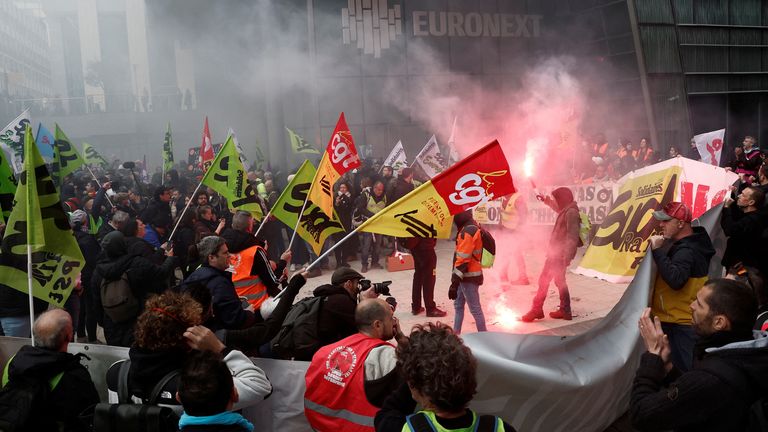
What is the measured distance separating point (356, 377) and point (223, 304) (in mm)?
1584

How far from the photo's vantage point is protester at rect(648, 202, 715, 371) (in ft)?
14.6

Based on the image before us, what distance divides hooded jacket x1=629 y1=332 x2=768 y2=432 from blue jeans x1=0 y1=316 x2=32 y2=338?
5.86 metres

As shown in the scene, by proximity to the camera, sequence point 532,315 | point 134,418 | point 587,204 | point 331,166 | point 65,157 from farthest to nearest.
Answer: point 587,204 < point 65,157 < point 532,315 < point 331,166 < point 134,418

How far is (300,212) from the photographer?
7117 millimetres

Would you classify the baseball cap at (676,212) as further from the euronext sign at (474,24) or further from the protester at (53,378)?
the euronext sign at (474,24)

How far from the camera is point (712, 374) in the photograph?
8.49 feet

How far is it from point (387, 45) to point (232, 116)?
8.37m

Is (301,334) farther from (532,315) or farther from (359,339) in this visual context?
(532,315)

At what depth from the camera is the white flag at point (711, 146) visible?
43.6 feet

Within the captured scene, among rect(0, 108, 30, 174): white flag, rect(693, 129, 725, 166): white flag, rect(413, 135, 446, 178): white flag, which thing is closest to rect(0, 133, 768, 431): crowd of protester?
rect(0, 108, 30, 174): white flag

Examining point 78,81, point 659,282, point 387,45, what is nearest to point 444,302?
point 659,282

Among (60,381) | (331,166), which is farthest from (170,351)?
(331,166)

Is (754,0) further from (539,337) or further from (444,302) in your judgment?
(539,337)

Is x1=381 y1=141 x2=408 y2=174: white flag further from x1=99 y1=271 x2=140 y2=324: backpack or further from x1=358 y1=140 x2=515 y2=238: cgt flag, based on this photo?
x1=358 y1=140 x2=515 y2=238: cgt flag
